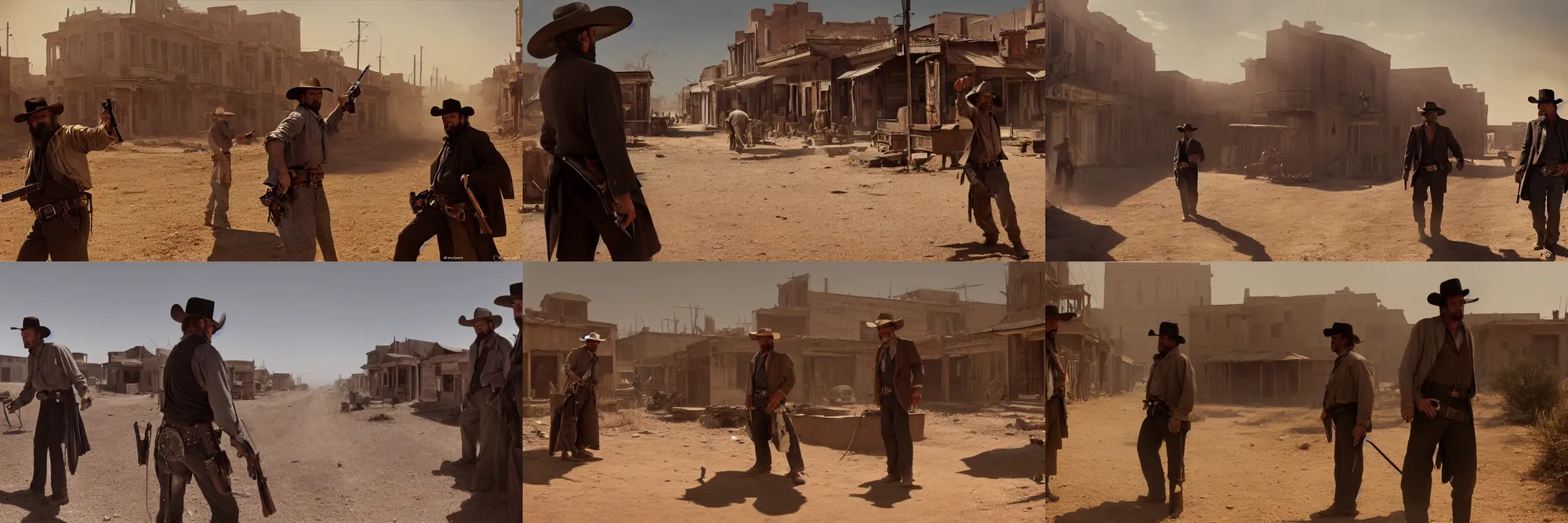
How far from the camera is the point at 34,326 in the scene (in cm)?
808

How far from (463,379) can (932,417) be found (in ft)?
10.9

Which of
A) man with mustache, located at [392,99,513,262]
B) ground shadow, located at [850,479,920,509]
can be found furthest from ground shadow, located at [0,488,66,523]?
ground shadow, located at [850,479,920,509]

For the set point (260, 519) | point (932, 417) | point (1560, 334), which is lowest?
point (260, 519)

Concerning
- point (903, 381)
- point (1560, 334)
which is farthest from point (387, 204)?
point (1560, 334)

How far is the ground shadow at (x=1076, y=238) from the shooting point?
8000mm

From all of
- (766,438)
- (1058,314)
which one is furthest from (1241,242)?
(766,438)

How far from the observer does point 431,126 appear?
8.09m

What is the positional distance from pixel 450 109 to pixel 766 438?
308 centimetres

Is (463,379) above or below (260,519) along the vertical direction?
above

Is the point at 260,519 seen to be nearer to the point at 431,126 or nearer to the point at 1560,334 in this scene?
the point at 431,126

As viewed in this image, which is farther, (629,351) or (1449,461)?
(629,351)

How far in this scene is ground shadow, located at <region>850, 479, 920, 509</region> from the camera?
7660 mm

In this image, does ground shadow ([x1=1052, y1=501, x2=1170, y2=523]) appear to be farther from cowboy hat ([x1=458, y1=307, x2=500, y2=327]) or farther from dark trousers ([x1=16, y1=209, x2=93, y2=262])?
dark trousers ([x1=16, y1=209, x2=93, y2=262])

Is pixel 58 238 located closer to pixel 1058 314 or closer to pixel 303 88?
pixel 303 88
